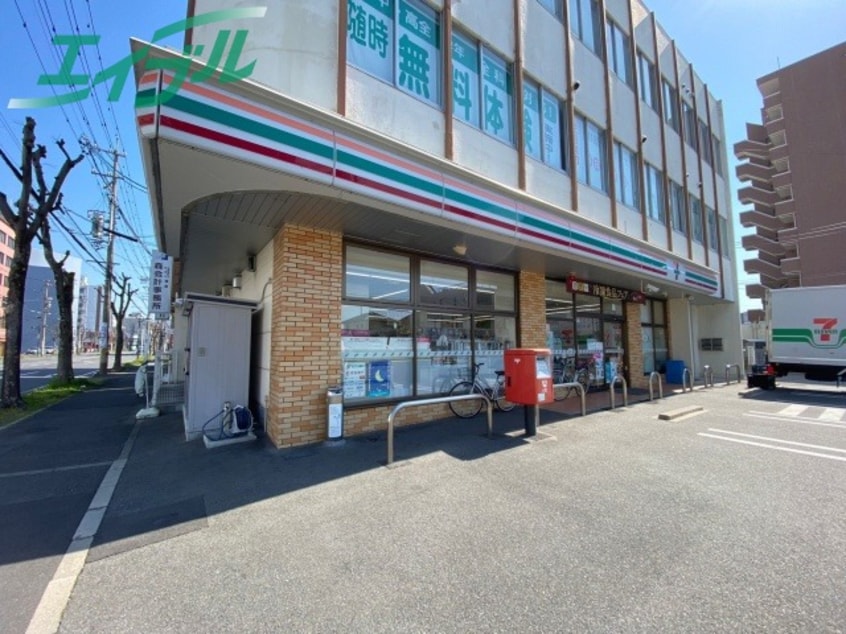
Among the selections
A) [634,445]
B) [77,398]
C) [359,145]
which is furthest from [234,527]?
[77,398]

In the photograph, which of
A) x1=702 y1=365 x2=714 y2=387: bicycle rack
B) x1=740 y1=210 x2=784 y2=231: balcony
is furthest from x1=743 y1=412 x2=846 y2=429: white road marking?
x1=740 y1=210 x2=784 y2=231: balcony

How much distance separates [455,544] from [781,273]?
42.2 meters

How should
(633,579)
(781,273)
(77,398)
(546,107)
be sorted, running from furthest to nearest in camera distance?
(781,273), (77,398), (546,107), (633,579)

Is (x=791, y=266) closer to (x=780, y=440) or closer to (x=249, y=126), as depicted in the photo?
(x=780, y=440)

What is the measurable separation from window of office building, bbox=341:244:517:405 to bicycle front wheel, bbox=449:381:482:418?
0.18 m

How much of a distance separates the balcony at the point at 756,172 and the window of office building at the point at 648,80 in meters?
32.2

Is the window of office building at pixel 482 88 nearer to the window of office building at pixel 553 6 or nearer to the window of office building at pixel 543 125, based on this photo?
the window of office building at pixel 543 125

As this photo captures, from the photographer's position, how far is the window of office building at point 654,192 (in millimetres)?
11969

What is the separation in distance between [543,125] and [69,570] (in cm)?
1012

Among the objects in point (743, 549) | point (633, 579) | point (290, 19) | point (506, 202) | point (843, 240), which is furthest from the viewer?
point (843, 240)

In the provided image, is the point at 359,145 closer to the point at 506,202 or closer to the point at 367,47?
the point at 367,47

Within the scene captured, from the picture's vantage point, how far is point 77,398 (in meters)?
11.8

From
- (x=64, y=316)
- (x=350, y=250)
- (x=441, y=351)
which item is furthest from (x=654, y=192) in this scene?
(x=64, y=316)

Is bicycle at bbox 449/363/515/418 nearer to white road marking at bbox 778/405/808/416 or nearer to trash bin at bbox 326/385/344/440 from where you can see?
trash bin at bbox 326/385/344/440
